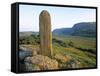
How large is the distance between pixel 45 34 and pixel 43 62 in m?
0.23

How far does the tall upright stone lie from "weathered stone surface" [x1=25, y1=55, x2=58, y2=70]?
0.04 metres

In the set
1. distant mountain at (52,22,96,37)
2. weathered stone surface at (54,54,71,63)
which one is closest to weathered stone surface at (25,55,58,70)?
weathered stone surface at (54,54,71,63)

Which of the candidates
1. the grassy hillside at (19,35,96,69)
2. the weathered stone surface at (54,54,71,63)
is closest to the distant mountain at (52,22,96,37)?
the grassy hillside at (19,35,96,69)

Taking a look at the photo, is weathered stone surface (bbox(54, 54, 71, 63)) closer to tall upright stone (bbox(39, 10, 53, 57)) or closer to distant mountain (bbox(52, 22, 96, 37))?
tall upright stone (bbox(39, 10, 53, 57))

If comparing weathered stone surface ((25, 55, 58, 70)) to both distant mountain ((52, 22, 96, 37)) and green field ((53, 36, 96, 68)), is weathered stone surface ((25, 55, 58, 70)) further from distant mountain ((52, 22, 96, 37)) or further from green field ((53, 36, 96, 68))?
distant mountain ((52, 22, 96, 37))

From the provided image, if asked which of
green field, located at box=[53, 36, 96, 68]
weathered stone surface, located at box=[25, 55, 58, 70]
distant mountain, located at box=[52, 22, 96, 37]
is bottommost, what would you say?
weathered stone surface, located at box=[25, 55, 58, 70]

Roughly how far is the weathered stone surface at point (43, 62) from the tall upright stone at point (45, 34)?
4cm

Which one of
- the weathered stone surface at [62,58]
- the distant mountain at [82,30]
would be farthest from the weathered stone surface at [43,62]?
the distant mountain at [82,30]

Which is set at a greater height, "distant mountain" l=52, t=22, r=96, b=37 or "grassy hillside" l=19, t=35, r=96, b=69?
"distant mountain" l=52, t=22, r=96, b=37

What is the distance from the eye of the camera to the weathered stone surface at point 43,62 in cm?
202

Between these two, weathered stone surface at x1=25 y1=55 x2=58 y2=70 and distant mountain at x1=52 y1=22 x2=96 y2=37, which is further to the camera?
distant mountain at x1=52 y1=22 x2=96 y2=37

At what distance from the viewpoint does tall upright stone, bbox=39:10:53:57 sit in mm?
2057

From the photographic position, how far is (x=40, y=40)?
6.72ft

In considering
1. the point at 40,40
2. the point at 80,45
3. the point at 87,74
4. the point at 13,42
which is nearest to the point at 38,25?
the point at 40,40
